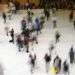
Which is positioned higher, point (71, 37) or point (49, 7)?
point (49, 7)

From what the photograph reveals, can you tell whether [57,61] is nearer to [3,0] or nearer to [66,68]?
[66,68]

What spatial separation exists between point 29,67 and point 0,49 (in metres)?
0.20

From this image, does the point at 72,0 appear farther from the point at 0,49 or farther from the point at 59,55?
the point at 0,49

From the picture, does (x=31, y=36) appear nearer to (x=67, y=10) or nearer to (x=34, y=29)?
(x=34, y=29)

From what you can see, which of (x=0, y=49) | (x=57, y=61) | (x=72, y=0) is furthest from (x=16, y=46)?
(x=72, y=0)

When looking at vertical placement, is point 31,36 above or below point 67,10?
below

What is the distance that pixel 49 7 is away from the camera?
1.97 metres

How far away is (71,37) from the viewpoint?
196 centimetres

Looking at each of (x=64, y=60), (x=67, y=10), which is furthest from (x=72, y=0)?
(x=64, y=60)

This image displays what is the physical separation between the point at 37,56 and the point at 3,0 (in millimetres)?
383

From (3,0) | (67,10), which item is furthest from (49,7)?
(3,0)

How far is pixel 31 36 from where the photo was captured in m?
2.00

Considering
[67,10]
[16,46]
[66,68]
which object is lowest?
[66,68]

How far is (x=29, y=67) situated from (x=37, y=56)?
79 millimetres
